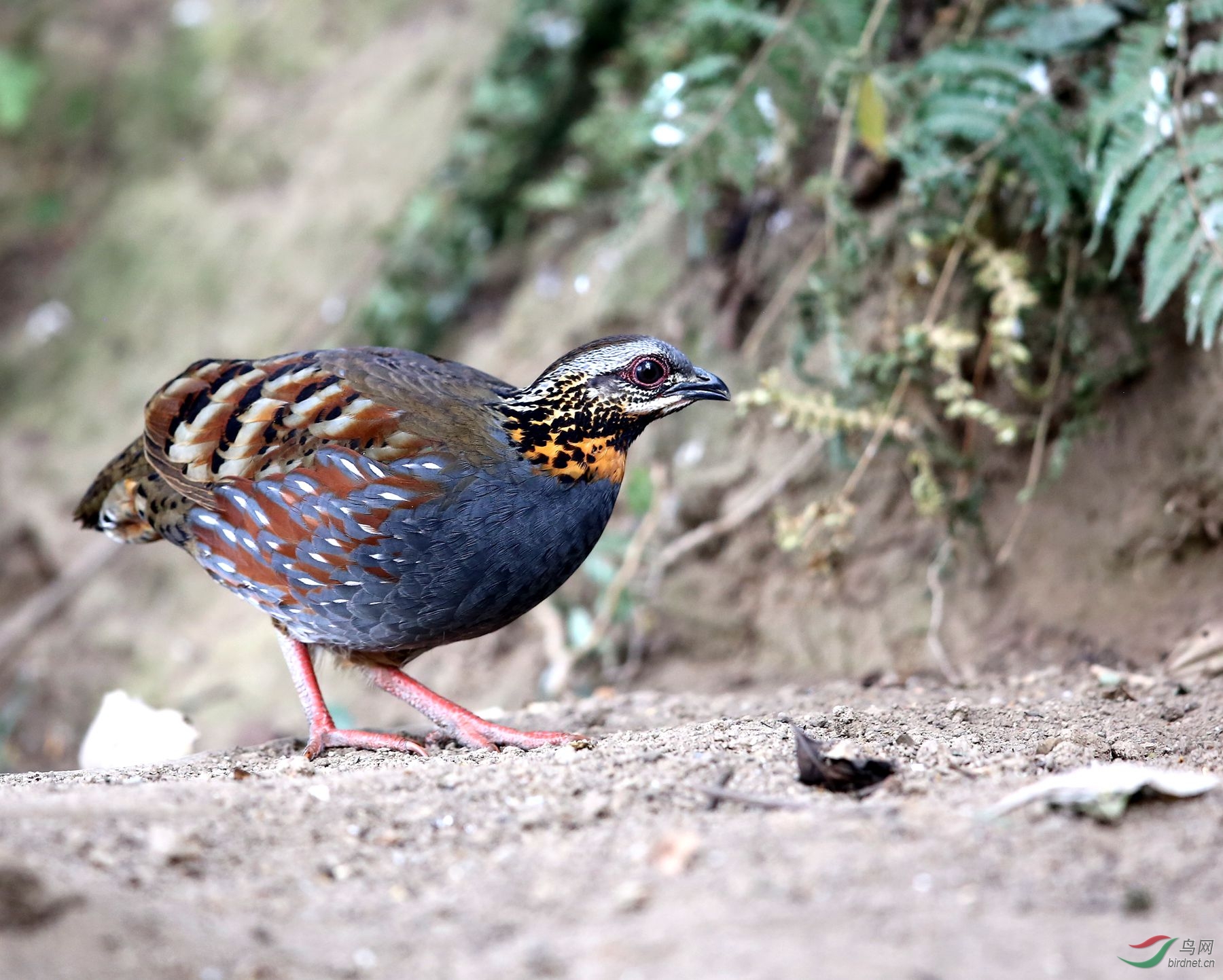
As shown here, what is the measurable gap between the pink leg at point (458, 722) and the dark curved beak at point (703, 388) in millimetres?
1254

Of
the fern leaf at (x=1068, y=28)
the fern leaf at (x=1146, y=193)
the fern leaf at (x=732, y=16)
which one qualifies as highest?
the fern leaf at (x=732, y=16)

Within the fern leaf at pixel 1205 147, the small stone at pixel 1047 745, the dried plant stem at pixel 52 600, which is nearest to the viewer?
the small stone at pixel 1047 745

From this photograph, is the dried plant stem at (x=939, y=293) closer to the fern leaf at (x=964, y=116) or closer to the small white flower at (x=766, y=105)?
the fern leaf at (x=964, y=116)

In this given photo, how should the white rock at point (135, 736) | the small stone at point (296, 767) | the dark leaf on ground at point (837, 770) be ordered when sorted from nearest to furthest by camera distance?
the dark leaf on ground at point (837, 770) → the small stone at point (296, 767) → the white rock at point (135, 736)

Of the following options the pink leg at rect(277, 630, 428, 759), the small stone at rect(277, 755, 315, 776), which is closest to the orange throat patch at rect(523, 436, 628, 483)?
the pink leg at rect(277, 630, 428, 759)

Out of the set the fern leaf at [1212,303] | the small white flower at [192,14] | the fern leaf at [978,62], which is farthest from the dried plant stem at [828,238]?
the small white flower at [192,14]

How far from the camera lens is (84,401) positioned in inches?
369

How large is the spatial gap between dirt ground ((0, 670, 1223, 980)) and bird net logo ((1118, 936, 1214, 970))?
17mm

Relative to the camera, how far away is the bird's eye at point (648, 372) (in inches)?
170

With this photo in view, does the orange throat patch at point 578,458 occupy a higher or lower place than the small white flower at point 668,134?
lower

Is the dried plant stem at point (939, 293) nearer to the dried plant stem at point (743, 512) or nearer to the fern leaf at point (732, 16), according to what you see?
the dried plant stem at point (743, 512)

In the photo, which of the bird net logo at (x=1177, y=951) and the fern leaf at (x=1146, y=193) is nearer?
the bird net logo at (x=1177, y=951)

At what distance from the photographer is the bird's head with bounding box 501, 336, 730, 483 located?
426 centimetres

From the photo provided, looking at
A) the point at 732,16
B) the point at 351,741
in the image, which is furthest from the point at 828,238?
the point at 351,741
